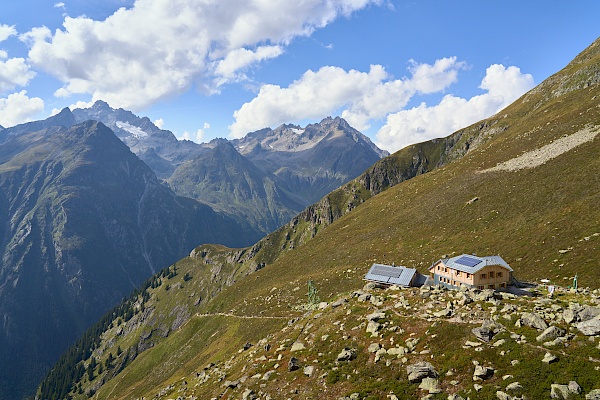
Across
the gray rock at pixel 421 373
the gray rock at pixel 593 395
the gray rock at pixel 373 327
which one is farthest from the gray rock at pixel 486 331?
the gray rock at pixel 373 327

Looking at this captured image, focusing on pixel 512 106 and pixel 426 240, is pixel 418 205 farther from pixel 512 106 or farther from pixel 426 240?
pixel 512 106

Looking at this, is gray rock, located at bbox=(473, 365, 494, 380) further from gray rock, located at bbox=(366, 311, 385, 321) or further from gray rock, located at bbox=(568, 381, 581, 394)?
gray rock, located at bbox=(366, 311, 385, 321)

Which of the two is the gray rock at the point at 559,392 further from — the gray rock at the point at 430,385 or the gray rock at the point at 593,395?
Result: the gray rock at the point at 430,385

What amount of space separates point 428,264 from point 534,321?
49.3 m

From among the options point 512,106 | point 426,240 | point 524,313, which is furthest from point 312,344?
point 512,106

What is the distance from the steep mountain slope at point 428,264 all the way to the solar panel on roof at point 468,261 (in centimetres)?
1243

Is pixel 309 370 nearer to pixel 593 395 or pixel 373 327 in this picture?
pixel 373 327

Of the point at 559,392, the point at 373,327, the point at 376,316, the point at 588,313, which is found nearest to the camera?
the point at 559,392

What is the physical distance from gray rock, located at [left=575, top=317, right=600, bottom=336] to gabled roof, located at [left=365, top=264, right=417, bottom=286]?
32.2m

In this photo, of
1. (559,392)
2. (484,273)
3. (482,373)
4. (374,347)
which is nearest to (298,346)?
(374,347)

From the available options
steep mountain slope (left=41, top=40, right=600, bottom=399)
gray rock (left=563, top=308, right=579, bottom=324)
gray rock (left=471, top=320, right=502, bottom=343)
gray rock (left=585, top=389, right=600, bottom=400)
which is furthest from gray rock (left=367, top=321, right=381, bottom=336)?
gray rock (left=585, top=389, right=600, bottom=400)

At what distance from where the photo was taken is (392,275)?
63156mm

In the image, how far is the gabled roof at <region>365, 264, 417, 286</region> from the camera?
200ft

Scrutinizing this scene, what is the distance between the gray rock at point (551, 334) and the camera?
28.0m
